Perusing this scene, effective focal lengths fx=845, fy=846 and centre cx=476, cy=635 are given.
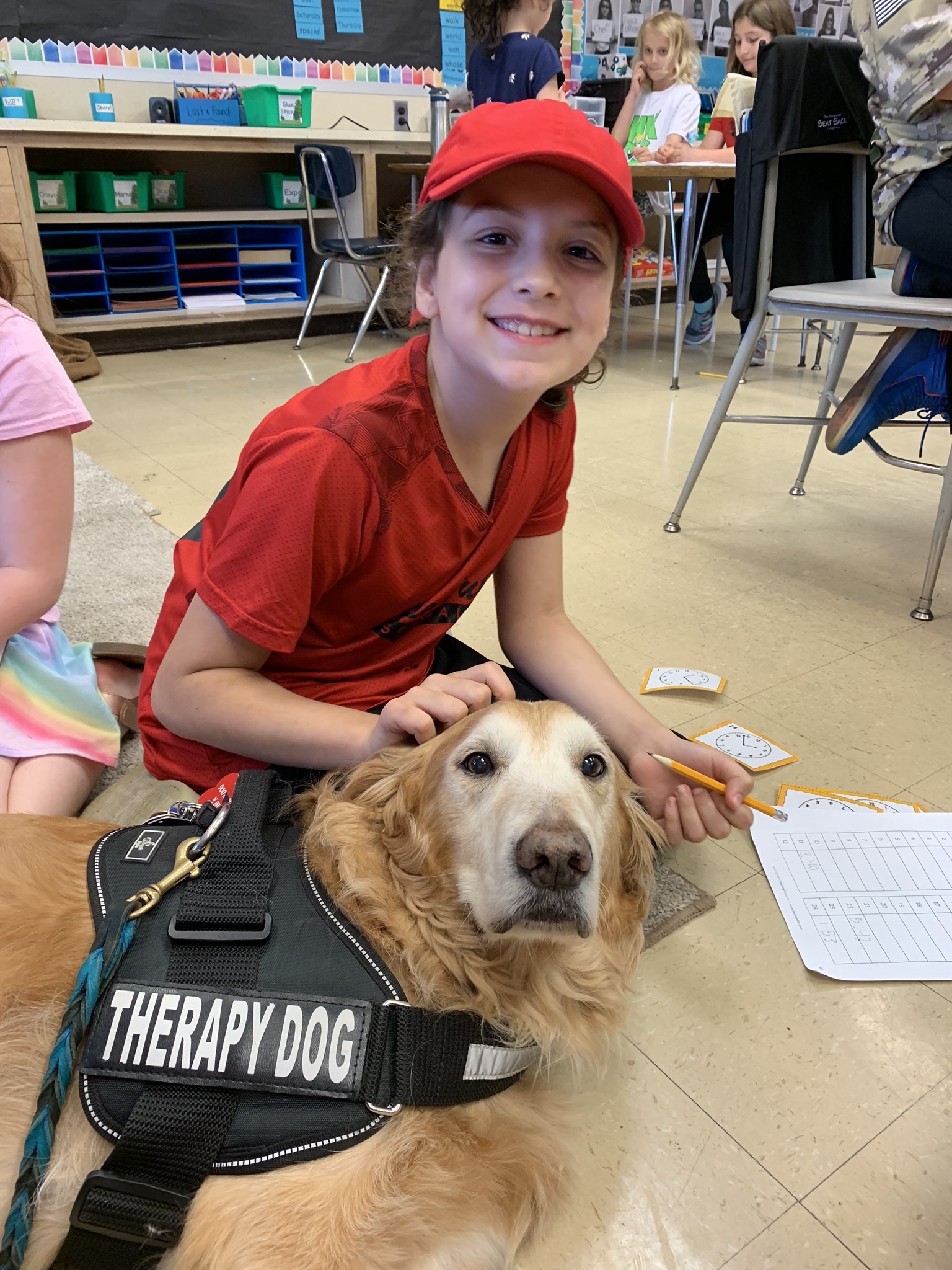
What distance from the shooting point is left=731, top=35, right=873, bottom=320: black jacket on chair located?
2.10m

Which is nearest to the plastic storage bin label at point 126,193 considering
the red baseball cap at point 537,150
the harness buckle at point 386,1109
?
the red baseball cap at point 537,150

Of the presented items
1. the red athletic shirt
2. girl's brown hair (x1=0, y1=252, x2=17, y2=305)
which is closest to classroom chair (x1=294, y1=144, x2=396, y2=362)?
girl's brown hair (x1=0, y1=252, x2=17, y2=305)

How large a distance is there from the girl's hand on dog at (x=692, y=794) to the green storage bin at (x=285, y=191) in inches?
183

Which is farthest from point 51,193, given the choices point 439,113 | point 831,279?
point 831,279

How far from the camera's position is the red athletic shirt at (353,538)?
0.96 m

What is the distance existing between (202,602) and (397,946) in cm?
45

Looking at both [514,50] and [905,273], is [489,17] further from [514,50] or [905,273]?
[905,273]

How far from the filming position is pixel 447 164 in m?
0.95

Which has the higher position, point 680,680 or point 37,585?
point 37,585

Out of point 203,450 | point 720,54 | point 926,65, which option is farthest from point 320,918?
point 720,54

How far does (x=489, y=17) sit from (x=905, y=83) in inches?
107

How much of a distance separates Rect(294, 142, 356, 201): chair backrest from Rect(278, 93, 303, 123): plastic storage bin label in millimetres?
274

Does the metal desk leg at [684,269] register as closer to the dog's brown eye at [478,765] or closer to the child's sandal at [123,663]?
the child's sandal at [123,663]

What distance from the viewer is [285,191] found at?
4844 millimetres
